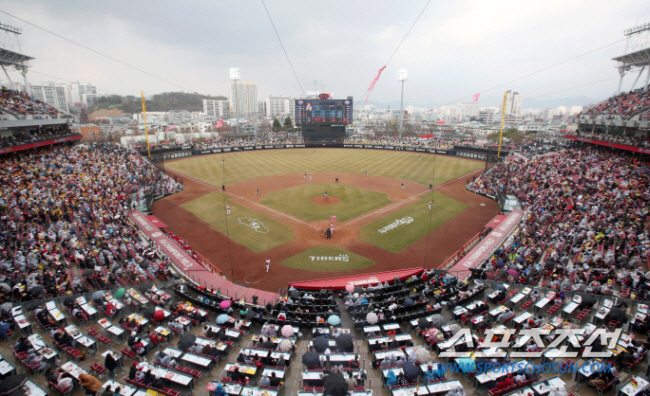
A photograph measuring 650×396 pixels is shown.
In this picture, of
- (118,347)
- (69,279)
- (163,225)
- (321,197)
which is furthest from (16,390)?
(321,197)

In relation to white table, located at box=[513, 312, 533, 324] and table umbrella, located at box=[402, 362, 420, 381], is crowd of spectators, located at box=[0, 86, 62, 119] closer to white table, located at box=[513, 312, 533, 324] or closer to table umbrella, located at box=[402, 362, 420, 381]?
table umbrella, located at box=[402, 362, 420, 381]

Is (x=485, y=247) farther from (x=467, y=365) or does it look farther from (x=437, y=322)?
(x=467, y=365)

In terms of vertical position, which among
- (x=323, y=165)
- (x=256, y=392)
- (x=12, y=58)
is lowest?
(x=256, y=392)

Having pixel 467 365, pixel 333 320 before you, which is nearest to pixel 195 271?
pixel 333 320

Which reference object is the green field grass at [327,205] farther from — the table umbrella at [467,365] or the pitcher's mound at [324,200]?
the table umbrella at [467,365]

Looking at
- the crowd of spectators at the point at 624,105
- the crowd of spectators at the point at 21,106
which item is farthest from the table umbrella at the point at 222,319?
the crowd of spectators at the point at 624,105

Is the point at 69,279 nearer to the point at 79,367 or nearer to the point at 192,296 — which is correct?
the point at 192,296

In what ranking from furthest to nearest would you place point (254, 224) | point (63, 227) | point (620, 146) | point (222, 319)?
point (620, 146)
point (254, 224)
point (63, 227)
point (222, 319)

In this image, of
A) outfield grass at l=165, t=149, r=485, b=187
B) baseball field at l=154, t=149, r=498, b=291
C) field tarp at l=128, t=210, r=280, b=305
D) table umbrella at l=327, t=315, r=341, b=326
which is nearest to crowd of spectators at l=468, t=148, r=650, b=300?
baseball field at l=154, t=149, r=498, b=291
